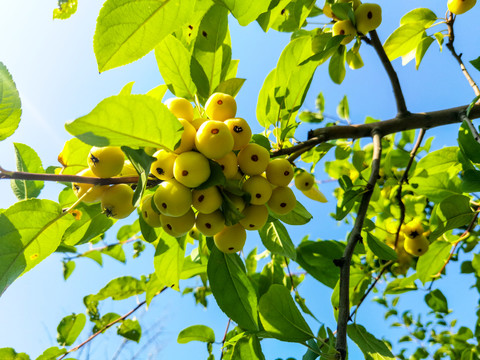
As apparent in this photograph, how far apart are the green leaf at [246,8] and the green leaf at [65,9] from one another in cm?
80

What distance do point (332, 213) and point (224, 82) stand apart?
122 inches

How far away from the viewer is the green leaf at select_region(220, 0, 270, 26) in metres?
0.96

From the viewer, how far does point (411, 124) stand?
1708 millimetres

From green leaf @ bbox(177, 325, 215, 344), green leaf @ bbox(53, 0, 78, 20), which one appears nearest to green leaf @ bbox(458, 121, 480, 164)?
green leaf @ bbox(53, 0, 78, 20)

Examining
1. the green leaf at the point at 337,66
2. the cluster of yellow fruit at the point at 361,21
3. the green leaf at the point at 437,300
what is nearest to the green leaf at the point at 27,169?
the cluster of yellow fruit at the point at 361,21

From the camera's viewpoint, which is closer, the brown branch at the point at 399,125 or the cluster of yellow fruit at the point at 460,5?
the brown branch at the point at 399,125

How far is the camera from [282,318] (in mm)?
1221

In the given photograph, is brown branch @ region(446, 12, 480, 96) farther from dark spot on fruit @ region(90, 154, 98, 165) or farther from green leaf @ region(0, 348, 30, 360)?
green leaf @ region(0, 348, 30, 360)

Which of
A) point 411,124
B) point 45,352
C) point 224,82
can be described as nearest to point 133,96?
point 224,82

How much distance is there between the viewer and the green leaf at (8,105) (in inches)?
37.5

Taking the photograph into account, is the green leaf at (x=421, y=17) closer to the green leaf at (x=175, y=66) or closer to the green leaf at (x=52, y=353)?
the green leaf at (x=175, y=66)

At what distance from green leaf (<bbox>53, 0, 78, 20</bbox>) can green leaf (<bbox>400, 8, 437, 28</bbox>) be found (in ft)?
5.98

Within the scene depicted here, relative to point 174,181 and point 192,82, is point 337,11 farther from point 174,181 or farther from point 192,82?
point 174,181

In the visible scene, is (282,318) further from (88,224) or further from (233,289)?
(88,224)
